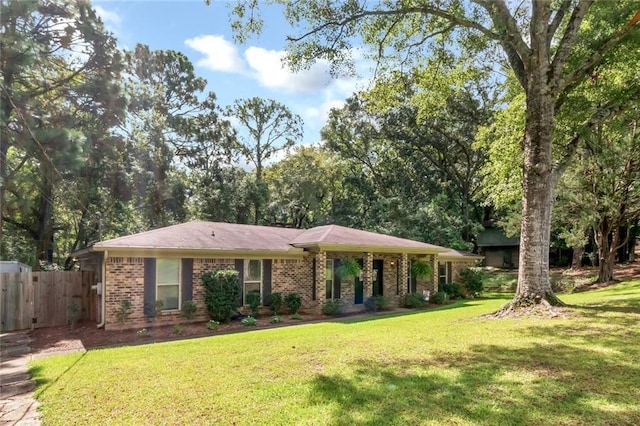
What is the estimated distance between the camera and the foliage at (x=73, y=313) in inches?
479

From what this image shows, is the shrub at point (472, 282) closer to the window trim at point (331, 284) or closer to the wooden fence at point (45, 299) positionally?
the window trim at point (331, 284)

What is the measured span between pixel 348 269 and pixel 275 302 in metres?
3.10

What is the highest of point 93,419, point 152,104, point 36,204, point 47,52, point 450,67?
point 152,104

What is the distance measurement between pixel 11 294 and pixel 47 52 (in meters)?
8.17

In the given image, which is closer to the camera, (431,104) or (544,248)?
(544,248)

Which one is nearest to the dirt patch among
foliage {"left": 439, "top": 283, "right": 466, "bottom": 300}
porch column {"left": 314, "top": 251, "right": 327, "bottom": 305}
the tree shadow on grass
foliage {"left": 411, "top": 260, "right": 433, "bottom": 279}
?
porch column {"left": 314, "top": 251, "right": 327, "bottom": 305}

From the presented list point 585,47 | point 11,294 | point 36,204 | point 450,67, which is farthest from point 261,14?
point 36,204

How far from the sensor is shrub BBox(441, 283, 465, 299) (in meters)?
19.5

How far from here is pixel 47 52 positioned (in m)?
13.9

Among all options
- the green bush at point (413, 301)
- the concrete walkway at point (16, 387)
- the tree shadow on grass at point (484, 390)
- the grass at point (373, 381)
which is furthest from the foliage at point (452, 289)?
the concrete walkway at point (16, 387)

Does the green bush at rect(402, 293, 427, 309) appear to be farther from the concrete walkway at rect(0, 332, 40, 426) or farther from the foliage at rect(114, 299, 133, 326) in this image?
the concrete walkway at rect(0, 332, 40, 426)

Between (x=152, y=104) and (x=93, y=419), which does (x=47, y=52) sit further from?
(x=93, y=419)

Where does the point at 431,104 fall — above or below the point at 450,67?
below

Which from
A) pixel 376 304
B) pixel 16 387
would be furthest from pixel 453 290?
pixel 16 387
